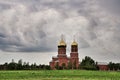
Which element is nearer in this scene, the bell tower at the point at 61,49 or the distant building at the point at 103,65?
the bell tower at the point at 61,49

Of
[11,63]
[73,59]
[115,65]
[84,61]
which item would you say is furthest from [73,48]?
[115,65]

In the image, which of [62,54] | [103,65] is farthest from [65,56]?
[103,65]

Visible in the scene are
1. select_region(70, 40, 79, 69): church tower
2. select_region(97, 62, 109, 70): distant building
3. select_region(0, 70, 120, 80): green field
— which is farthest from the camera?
select_region(97, 62, 109, 70): distant building

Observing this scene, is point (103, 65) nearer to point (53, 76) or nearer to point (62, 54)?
point (62, 54)

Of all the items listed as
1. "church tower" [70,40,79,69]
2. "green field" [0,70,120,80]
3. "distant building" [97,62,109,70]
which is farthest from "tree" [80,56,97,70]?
"green field" [0,70,120,80]

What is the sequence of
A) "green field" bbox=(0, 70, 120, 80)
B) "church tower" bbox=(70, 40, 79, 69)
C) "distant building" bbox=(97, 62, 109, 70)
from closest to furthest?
"green field" bbox=(0, 70, 120, 80) → "church tower" bbox=(70, 40, 79, 69) → "distant building" bbox=(97, 62, 109, 70)

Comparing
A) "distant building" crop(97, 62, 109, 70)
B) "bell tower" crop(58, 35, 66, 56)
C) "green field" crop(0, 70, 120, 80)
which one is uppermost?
"bell tower" crop(58, 35, 66, 56)

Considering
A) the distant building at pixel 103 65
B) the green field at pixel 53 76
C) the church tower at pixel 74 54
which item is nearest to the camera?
the green field at pixel 53 76

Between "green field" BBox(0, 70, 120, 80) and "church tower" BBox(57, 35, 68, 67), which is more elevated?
"church tower" BBox(57, 35, 68, 67)

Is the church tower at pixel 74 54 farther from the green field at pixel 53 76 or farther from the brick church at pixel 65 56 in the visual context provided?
the green field at pixel 53 76

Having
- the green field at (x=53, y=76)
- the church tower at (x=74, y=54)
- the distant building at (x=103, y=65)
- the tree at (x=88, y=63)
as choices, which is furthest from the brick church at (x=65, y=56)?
the green field at (x=53, y=76)

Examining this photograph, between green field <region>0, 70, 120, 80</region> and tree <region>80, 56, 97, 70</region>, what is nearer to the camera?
green field <region>0, 70, 120, 80</region>

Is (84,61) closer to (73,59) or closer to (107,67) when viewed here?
(73,59)

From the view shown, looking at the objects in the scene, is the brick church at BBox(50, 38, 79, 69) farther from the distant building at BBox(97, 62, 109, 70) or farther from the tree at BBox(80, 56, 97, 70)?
the distant building at BBox(97, 62, 109, 70)
